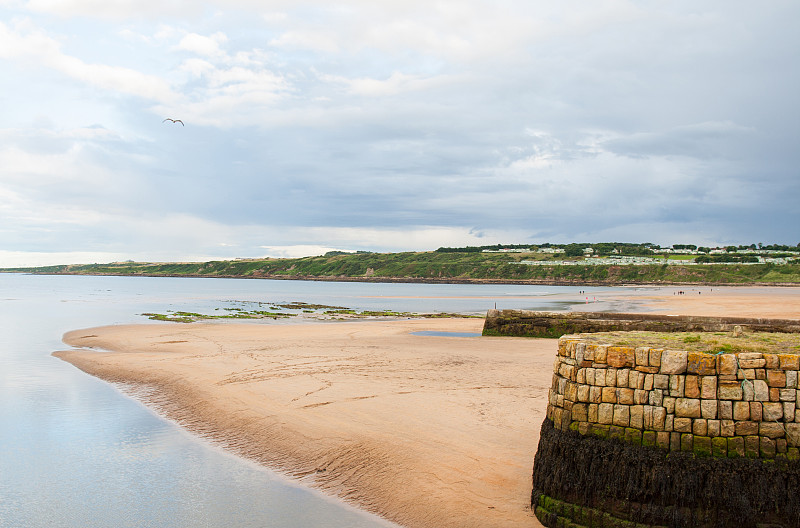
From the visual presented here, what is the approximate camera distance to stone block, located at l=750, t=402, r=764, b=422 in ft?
21.8

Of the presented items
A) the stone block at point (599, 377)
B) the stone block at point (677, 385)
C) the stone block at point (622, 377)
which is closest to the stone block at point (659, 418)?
the stone block at point (677, 385)

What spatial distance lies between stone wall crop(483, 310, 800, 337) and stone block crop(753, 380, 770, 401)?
17.9 metres

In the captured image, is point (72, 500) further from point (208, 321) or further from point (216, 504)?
point (208, 321)

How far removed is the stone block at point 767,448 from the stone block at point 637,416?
1303mm

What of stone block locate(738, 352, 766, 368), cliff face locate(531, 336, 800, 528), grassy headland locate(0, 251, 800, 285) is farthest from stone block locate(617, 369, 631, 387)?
grassy headland locate(0, 251, 800, 285)

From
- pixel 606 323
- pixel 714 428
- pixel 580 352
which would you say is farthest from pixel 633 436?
pixel 606 323

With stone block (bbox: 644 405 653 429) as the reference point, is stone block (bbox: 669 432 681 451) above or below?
below

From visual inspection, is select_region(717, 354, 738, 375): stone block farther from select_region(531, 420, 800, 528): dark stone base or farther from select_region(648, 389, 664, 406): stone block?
select_region(531, 420, 800, 528): dark stone base

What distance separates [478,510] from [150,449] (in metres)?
7.41

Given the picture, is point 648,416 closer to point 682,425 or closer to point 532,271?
point 682,425

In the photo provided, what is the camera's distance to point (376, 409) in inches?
534

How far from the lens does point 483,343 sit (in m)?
26.2

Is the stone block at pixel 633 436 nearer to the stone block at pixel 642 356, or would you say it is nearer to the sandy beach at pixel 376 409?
the stone block at pixel 642 356

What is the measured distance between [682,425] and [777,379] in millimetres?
1175
